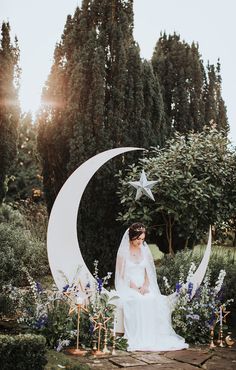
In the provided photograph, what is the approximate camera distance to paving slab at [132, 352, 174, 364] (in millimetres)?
5420

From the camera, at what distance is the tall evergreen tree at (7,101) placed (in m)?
14.8

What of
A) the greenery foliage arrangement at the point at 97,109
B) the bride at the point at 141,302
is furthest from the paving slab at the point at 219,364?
the greenery foliage arrangement at the point at 97,109

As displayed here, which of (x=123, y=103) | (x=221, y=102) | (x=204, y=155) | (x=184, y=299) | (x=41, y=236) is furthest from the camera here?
(x=221, y=102)

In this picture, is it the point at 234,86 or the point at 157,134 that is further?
the point at 157,134

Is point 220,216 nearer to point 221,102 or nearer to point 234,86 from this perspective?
point 234,86

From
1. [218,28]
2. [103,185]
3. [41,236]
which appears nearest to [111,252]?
[103,185]

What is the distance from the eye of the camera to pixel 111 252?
977cm

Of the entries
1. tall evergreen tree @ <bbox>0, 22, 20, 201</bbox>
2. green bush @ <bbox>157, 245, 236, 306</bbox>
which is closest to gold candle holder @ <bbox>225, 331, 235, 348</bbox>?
green bush @ <bbox>157, 245, 236, 306</bbox>

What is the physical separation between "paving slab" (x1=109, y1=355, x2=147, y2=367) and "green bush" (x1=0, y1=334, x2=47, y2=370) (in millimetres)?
1218

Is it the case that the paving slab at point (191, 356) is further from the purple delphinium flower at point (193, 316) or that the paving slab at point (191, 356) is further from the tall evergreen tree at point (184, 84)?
the tall evergreen tree at point (184, 84)

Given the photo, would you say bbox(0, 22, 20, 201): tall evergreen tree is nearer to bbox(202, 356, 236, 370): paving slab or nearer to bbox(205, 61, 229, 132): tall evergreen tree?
bbox(205, 61, 229, 132): tall evergreen tree

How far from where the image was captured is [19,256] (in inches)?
402

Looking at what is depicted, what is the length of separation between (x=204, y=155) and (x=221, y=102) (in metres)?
8.40

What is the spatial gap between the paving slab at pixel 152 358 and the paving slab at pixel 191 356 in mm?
111
